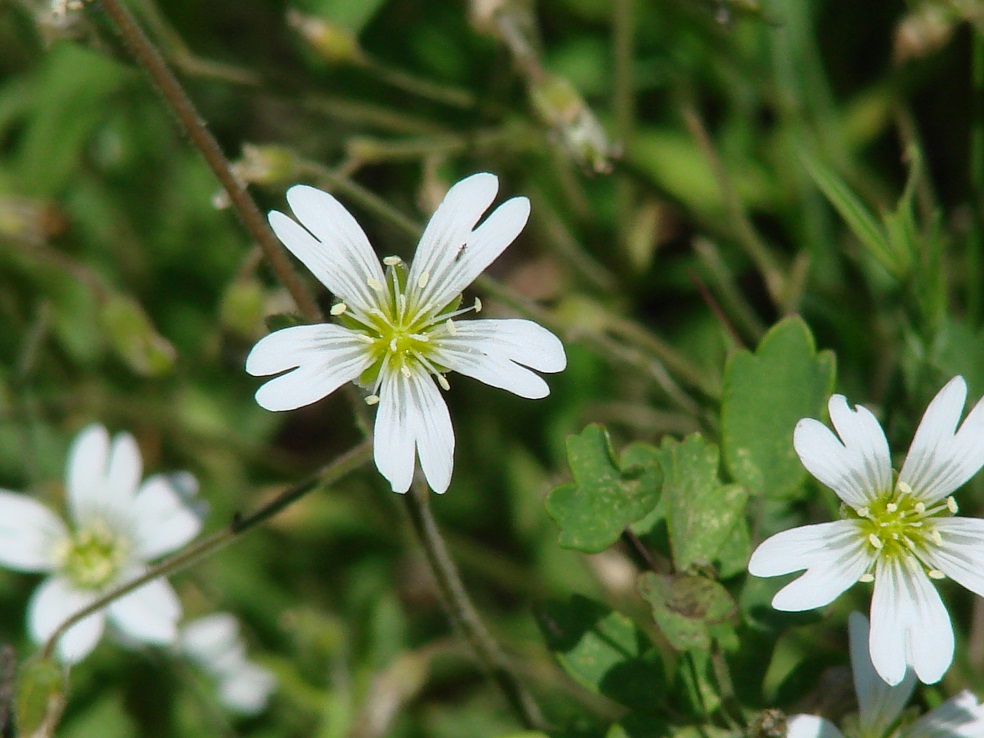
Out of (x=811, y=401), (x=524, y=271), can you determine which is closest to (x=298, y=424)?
(x=524, y=271)

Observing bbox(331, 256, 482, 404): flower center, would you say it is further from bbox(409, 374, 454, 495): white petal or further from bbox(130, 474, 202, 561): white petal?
bbox(130, 474, 202, 561): white petal

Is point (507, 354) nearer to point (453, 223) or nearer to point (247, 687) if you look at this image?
point (453, 223)

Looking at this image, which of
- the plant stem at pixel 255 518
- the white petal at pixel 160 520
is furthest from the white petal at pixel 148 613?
the plant stem at pixel 255 518

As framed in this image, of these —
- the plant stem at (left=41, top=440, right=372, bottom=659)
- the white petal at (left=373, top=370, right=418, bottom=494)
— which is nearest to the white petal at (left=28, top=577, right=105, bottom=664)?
the plant stem at (left=41, top=440, right=372, bottom=659)

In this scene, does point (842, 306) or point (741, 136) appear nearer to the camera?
point (842, 306)

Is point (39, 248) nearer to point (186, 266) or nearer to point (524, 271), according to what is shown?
point (186, 266)

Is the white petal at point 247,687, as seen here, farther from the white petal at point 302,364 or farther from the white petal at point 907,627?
the white petal at point 907,627
